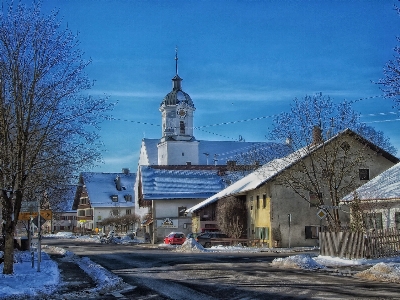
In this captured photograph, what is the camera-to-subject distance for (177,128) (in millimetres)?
97875

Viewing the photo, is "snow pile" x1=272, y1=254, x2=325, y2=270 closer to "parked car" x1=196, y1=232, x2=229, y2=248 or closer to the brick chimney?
the brick chimney

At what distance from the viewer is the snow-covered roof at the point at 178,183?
66.4m

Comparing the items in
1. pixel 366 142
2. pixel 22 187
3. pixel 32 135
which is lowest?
pixel 22 187

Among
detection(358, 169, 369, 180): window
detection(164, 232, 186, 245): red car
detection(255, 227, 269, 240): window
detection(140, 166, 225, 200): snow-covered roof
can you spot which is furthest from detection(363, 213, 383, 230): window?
detection(140, 166, 225, 200): snow-covered roof

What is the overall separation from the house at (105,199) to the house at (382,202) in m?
66.4

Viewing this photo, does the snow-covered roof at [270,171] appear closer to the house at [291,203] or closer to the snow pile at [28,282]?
the house at [291,203]

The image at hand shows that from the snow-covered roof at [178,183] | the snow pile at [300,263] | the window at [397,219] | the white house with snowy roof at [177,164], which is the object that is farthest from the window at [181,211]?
the snow pile at [300,263]

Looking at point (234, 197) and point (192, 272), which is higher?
point (234, 197)

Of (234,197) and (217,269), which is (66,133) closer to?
(217,269)

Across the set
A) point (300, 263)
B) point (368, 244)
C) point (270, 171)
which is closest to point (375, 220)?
point (368, 244)

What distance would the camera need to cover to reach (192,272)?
876 inches

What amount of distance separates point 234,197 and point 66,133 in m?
34.6

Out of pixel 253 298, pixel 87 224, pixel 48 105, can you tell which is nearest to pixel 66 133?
pixel 48 105

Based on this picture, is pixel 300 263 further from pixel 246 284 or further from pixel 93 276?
pixel 93 276
